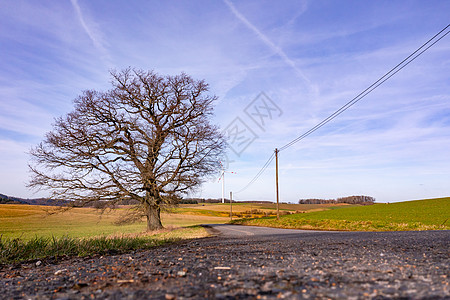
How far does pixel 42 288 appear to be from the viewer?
4.93 metres

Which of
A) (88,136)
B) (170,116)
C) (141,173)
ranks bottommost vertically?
(141,173)

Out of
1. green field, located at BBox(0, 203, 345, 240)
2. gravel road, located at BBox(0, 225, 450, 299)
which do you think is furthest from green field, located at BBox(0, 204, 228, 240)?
gravel road, located at BBox(0, 225, 450, 299)

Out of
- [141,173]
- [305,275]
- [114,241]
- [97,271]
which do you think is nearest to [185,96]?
[141,173]

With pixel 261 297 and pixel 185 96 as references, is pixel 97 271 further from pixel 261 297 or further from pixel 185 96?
pixel 185 96

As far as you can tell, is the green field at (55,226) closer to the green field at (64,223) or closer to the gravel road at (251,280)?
the green field at (64,223)

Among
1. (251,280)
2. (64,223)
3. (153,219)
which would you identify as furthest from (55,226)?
(251,280)

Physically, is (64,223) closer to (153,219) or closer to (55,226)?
(55,226)

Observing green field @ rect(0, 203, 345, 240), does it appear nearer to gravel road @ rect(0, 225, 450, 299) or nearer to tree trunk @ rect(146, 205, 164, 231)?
tree trunk @ rect(146, 205, 164, 231)

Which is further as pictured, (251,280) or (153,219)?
(153,219)

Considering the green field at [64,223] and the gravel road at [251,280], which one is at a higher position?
the gravel road at [251,280]

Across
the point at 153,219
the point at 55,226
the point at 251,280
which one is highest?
the point at 251,280

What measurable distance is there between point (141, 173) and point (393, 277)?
19823 millimetres

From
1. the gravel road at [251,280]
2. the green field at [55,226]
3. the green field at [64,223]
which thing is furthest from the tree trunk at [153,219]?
the gravel road at [251,280]

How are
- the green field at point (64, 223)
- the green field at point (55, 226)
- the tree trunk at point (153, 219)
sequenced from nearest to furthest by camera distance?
1. the green field at point (55, 226)
2. the green field at point (64, 223)
3. the tree trunk at point (153, 219)
